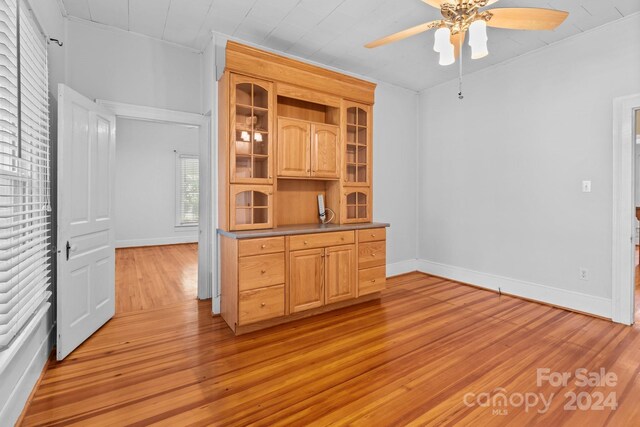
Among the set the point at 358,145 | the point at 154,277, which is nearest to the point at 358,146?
the point at 358,145

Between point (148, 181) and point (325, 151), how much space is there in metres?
5.75

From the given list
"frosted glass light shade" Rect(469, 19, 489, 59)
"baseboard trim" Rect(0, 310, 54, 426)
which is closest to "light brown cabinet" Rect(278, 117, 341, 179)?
"frosted glass light shade" Rect(469, 19, 489, 59)

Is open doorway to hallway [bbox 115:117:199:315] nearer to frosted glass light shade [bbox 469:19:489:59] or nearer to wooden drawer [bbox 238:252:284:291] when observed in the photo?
wooden drawer [bbox 238:252:284:291]

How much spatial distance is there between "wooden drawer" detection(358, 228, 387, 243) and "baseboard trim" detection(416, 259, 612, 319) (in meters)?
1.55

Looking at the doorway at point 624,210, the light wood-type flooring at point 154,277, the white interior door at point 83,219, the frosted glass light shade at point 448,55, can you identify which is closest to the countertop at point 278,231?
the white interior door at point 83,219

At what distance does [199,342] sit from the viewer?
2.67 meters

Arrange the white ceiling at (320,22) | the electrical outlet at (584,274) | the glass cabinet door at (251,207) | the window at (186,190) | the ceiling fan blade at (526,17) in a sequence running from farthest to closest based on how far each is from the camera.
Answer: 1. the window at (186,190)
2. the electrical outlet at (584,274)
3. the glass cabinet door at (251,207)
4. the white ceiling at (320,22)
5. the ceiling fan blade at (526,17)

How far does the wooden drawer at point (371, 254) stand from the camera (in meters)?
3.54

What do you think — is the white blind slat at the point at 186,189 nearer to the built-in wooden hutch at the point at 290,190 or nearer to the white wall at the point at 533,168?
the built-in wooden hutch at the point at 290,190

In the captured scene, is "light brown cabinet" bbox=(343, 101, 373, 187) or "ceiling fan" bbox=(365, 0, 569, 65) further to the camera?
"light brown cabinet" bbox=(343, 101, 373, 187)

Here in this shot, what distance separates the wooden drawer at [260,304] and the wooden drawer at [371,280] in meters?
1.00

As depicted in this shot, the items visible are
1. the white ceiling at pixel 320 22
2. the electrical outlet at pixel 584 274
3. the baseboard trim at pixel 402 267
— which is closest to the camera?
the white ceiling at pixel 320 22

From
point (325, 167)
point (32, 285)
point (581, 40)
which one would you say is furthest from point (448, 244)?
point (32, 285)

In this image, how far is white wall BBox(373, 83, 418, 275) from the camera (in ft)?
15.0
